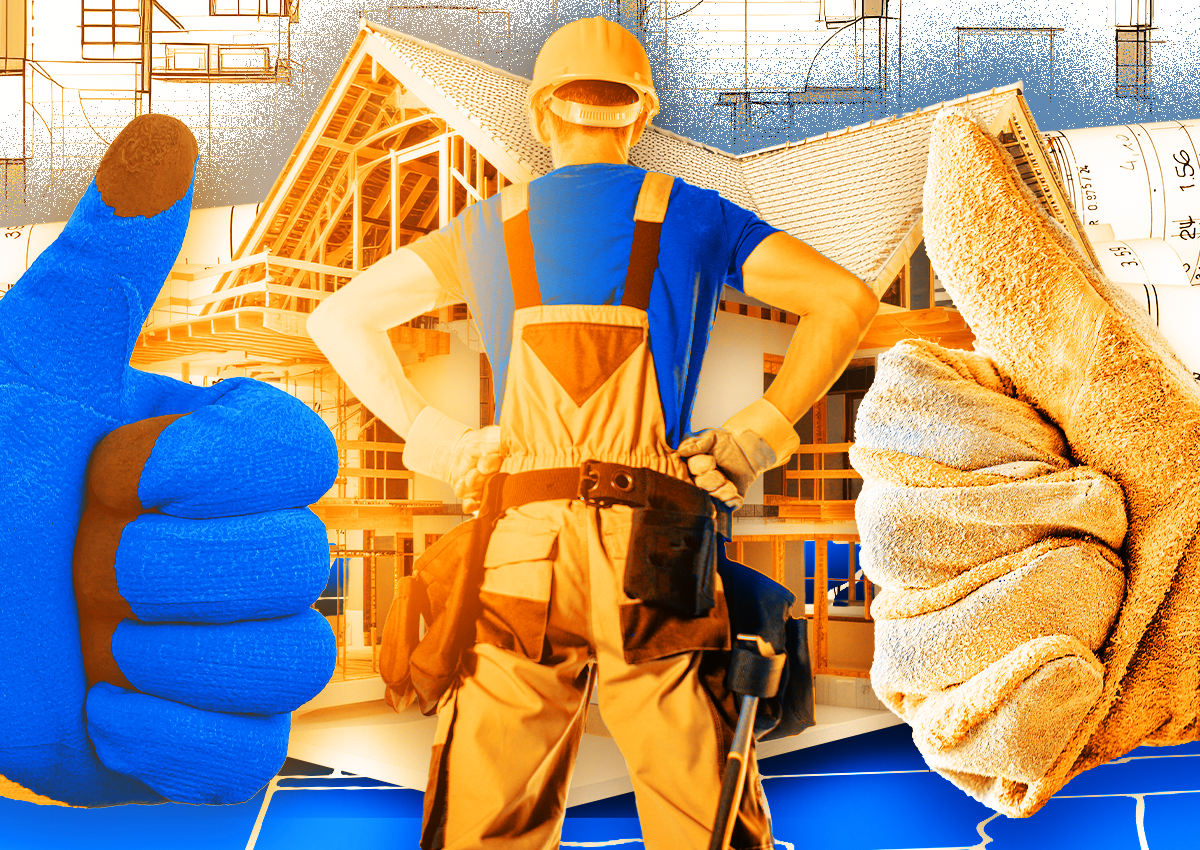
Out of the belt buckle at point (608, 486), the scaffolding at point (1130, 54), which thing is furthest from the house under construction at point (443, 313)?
the scaffolding at point (1130, 54)

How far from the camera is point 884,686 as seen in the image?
743 millimetres

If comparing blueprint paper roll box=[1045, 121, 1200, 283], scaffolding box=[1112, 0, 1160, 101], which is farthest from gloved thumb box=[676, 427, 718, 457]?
scaffolding box=[1112, 0, 1160, 101]

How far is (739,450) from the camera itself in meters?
0.99

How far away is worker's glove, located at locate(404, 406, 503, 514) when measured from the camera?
1.02m

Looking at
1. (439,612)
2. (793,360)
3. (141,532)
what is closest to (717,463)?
(793,360)

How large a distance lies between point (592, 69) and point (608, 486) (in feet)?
1.58

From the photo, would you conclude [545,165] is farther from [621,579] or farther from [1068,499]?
[1068,499]

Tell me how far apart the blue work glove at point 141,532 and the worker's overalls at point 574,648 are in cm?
21

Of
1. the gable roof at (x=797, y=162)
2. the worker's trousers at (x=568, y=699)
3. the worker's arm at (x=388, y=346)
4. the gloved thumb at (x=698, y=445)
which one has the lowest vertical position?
the worker's trousers at (x=568, y=699)

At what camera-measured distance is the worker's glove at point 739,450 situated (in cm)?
98

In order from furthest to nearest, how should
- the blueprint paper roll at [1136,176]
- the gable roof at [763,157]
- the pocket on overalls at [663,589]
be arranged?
the blueprint paper roll at [1136,176]
the gable roof at [763,157]
the pocket on overalls at [663,589]

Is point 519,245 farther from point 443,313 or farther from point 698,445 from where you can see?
point 698,445

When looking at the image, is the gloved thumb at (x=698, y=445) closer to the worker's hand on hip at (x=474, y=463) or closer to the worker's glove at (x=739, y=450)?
the worker's glove at (x=739, y=450)

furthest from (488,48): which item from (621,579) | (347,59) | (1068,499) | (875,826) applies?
(875,826)
